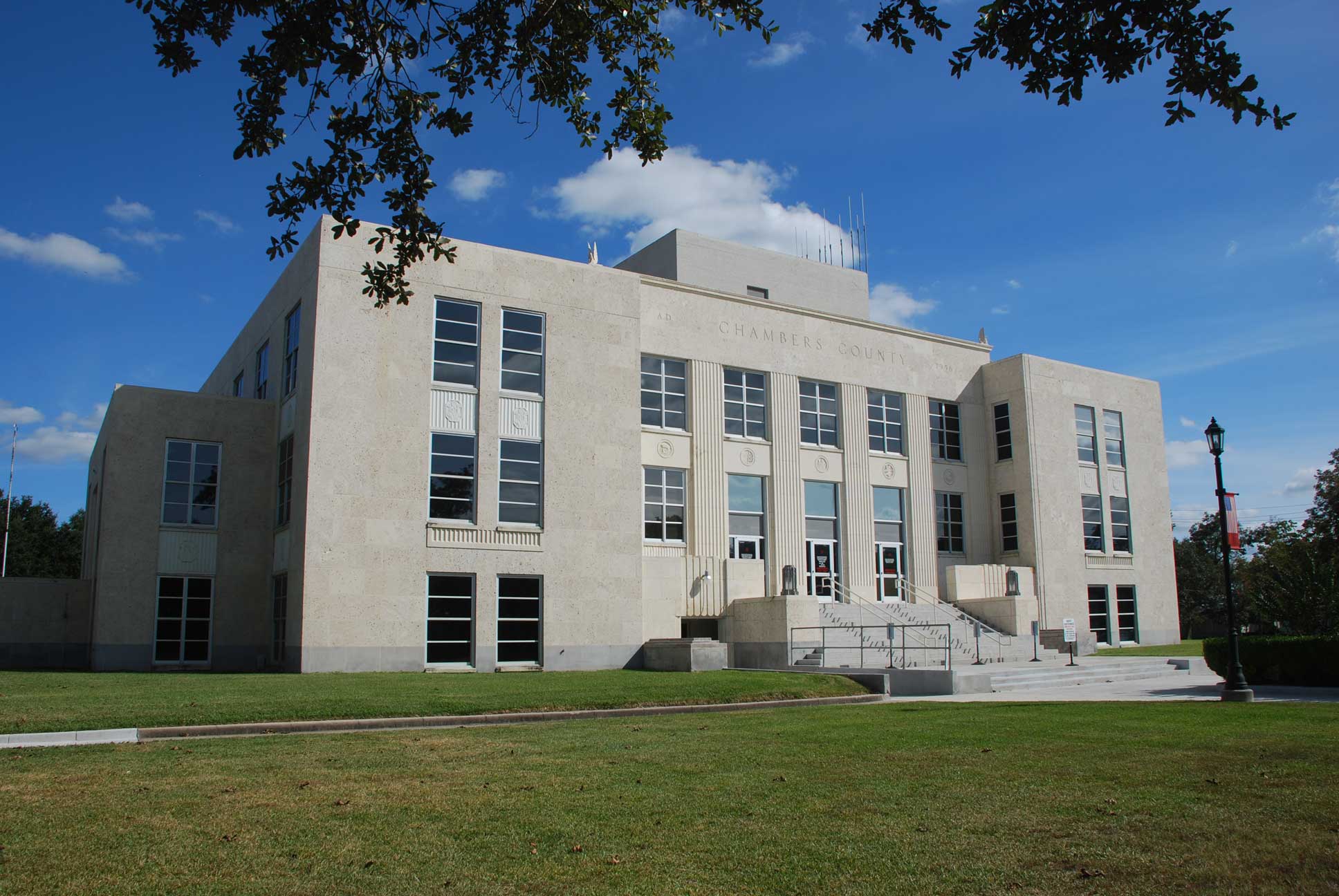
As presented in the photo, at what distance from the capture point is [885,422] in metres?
39.5

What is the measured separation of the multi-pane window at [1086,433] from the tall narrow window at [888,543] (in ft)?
29.9

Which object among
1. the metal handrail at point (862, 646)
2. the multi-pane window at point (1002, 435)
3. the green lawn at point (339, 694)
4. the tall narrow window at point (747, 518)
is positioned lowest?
the green lawn at point (339, 694)

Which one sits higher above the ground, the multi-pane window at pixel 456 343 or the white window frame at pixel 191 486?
the multi-pane window at pixel 456 343

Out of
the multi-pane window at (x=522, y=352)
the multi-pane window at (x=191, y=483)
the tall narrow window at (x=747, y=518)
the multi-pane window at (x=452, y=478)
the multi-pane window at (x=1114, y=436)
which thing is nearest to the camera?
the multi-pane window at (x=452, y=478)

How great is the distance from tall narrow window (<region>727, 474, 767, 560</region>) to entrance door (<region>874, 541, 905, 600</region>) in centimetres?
511

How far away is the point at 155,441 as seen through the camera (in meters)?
29.6

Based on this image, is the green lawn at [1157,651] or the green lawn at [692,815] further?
the green lawn at [1157,651]

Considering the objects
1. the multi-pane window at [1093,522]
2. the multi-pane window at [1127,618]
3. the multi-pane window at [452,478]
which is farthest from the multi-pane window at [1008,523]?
the multi-pane window at [452,478]

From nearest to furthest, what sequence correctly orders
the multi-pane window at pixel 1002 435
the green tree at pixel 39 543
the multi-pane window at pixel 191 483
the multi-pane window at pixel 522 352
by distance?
the multi-pane window at pixel 191 483 < the multi-pane window at pixel 522 352 < the multi-pane window at pixel 1002 435 < the green tree at pixel 39 543

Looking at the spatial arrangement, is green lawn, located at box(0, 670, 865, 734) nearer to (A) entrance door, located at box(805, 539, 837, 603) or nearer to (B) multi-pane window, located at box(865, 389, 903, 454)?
(A) entrance door, located at box(805, 539, 837, 603)

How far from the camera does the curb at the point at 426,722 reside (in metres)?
13.6

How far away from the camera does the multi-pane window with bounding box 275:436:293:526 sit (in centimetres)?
2947

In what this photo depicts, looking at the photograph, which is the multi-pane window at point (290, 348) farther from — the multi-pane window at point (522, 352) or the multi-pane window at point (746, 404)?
the multi-pane window at point (746, 404)

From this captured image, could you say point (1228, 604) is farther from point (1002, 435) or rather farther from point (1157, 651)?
point (1002, 435)
